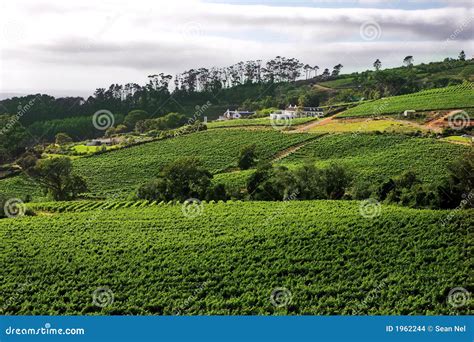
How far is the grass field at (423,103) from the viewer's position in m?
69.1

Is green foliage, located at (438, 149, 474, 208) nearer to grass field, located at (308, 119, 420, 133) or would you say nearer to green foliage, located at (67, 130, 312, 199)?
green foliage, located at (67, 130, 312, 199)

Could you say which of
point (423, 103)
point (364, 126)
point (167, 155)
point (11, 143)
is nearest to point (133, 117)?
point (11, 143)

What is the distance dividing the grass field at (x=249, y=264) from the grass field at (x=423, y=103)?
44.8 m

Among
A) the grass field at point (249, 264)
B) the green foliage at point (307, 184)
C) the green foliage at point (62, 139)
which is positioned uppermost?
the green foliage at point (62, 139)

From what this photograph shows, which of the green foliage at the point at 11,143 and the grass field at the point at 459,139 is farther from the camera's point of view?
the green foliage at the point at 11,143

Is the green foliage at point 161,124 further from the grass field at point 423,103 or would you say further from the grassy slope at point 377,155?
the grassy slope at point 377,155

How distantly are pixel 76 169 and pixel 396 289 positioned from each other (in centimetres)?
4785

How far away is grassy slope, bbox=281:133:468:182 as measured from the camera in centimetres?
4622

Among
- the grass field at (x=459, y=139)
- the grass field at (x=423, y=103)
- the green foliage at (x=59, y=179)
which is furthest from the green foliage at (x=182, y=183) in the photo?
the grass field at (x=423, y=103)

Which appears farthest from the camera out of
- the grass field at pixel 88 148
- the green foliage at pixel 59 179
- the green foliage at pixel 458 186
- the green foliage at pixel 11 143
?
the green foliage at pixel 11 143

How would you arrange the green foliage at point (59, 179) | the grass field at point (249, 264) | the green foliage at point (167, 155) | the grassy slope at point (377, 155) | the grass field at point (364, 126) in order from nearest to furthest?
the grass field at point (249, 264)
the grassy slope at point (377, 155)
the green foliage at point (59, 179)
the green foliage at point (167, 155)
the grass field at point (364, 126)

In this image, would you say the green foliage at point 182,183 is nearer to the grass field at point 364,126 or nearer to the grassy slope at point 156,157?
the grassy slope at point 156,157

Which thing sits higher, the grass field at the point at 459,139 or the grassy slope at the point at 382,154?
the grass field at the point at 459,139

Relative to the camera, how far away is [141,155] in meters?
63.7
